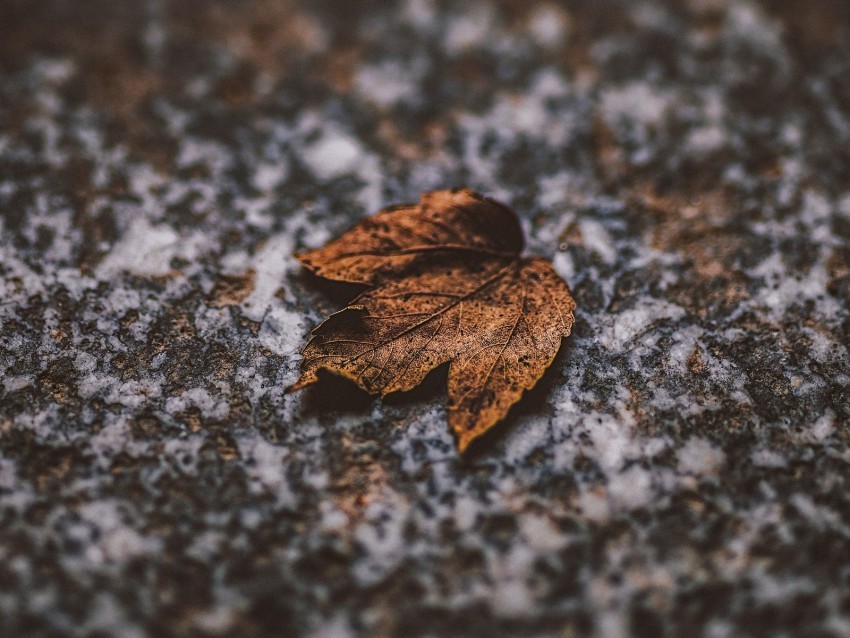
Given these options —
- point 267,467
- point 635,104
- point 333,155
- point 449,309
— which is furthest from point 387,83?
point 267,467

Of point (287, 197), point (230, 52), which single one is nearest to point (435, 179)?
point (287, 197)

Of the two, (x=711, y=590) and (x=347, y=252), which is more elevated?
(x=347, y=252)

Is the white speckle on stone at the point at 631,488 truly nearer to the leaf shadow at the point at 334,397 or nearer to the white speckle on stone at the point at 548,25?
the leaf shadow at the point at 334,397

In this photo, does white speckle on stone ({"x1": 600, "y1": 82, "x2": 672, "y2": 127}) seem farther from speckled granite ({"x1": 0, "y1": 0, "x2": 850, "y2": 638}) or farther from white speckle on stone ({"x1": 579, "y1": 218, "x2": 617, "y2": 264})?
white speckle on stone ({"x1": 579, "y1": 218, "x2": 617, "y2": 264})

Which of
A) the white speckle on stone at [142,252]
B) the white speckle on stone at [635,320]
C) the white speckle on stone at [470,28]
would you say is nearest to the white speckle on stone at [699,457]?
the white speckle on stone at [635,320]

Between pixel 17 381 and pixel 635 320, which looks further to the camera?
pixel 635 320

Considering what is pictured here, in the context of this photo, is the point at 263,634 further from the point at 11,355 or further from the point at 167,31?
the point at 167,31

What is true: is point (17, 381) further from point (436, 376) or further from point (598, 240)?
point (598, 240)
